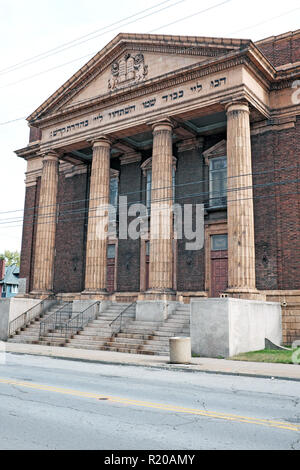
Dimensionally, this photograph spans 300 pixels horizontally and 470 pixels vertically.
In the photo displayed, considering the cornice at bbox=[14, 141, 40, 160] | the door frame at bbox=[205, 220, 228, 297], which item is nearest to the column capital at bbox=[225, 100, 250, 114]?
the door frame at bbox=[205, 220, 228, 297]

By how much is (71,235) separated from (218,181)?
36.7 ft

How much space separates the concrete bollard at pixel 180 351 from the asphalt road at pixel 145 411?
7.14 ft

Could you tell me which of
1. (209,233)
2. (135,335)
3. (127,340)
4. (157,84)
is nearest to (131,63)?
(157,84)

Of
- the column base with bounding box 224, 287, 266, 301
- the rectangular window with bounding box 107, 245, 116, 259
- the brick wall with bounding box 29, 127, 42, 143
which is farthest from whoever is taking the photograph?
the brick wall with bounding box 29, 127, 42, 143

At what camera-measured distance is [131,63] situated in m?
24.4

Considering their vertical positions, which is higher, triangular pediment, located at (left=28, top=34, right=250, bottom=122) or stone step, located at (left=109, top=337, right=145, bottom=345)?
triangular pediment, located at (left=28, top=34, right=250, bottom=122)

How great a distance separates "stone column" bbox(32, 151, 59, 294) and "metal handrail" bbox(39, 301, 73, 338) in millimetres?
1643

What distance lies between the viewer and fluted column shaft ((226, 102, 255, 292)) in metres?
18.7

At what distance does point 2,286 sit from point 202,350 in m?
60.1

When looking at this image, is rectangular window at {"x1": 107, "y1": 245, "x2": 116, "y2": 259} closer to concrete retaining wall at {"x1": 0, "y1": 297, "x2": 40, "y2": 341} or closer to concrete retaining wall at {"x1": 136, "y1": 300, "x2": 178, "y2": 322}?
concrete retaining wall at {"x1": 0, "y1": 297, "x2": 40, "y2": 341}

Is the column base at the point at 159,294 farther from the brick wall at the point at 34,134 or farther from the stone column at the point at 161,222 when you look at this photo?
the brick wall at the point at 34,134

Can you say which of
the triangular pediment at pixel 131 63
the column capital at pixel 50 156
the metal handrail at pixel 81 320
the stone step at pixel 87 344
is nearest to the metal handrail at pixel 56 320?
the metal handrail at pixel 81 320

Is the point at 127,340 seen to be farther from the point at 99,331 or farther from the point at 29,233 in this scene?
the point at 29,233

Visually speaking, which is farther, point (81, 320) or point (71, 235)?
point (71, 235)
